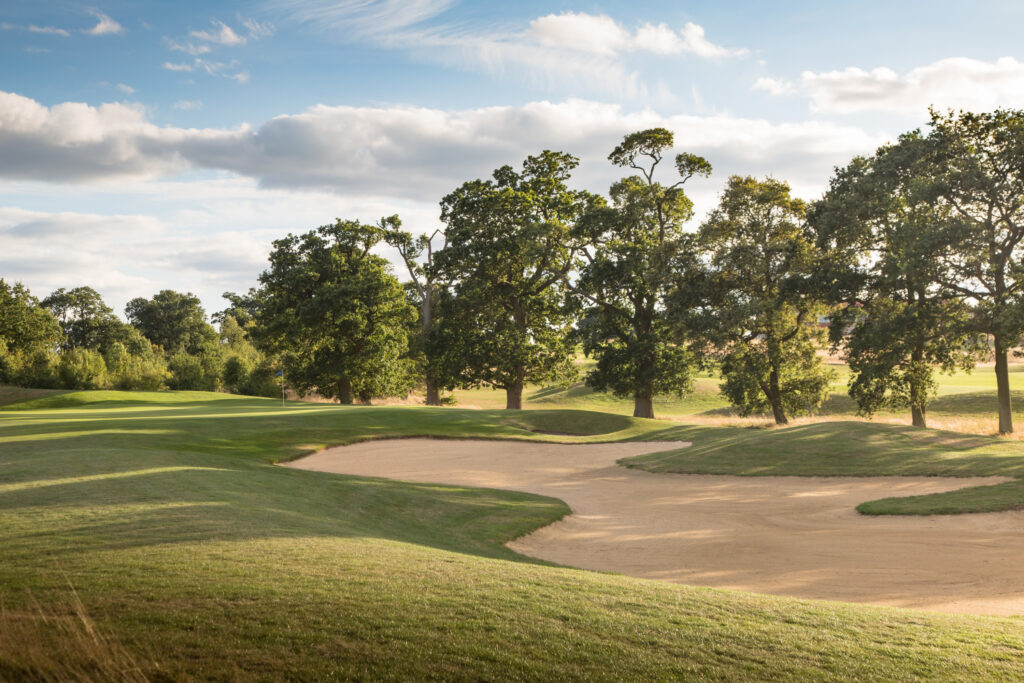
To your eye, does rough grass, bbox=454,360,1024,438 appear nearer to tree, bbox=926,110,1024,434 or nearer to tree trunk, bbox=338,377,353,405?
tree, bbox=926,110,1024,434

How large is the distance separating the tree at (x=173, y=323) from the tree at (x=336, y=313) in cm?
4933

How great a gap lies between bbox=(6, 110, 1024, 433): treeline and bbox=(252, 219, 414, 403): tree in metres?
0.15

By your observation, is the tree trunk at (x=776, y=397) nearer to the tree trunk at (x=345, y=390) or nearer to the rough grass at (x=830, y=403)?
the rough grass at (x=830, y=403)

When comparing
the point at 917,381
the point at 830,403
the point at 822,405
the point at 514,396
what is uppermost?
the point at 917,381

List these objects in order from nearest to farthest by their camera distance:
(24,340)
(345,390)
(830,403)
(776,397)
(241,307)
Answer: (776,397) → (830,403) → (345,390) → (24,340) → (241,307)

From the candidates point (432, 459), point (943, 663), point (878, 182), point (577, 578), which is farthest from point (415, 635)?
point (878, 182)

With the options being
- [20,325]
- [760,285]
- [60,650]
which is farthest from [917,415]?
[20,325]

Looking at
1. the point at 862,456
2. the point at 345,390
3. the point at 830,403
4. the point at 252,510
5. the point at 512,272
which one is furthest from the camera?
the point at 345,390

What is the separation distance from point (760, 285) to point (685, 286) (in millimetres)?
3616

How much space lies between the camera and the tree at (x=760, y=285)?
1350 inches

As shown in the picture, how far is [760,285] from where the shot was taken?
35.6 m

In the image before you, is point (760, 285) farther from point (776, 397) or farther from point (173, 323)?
point (173, 323)

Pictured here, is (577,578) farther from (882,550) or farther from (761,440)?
(761,440)

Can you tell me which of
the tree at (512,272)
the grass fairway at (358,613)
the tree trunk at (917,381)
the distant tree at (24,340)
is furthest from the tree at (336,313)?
the grass fairway at (358,613)
